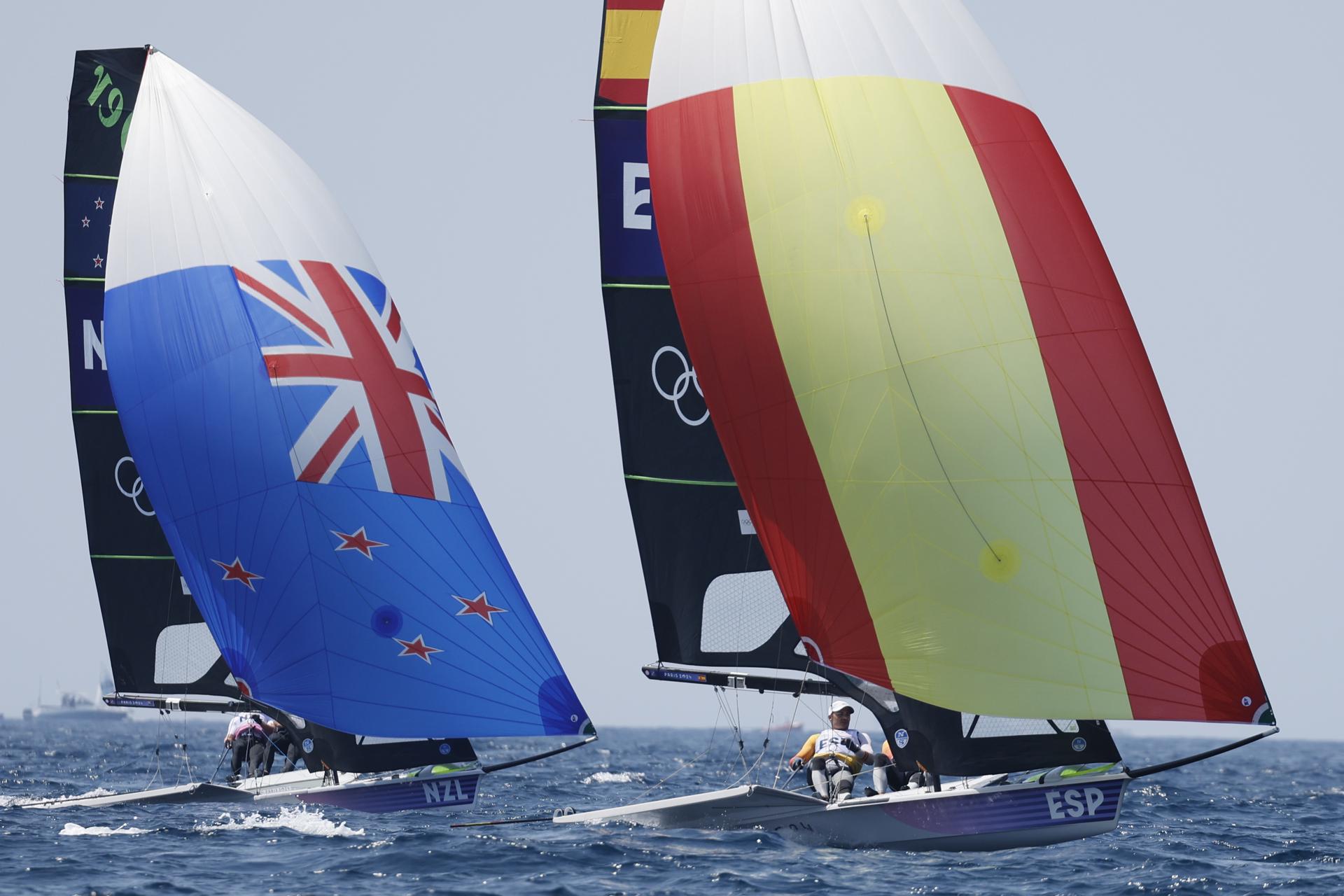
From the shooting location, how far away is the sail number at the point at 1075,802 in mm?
15531

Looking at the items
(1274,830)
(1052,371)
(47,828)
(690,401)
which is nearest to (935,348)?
(1052,371)

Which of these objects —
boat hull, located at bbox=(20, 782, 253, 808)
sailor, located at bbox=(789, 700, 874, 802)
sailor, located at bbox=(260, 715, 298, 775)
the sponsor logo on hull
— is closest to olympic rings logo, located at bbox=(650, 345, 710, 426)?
sailor, located at bbox=(789, 700, 874, 802)

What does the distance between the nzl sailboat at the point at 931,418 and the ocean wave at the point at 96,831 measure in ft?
19.8

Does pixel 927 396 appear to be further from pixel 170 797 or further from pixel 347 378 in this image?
pixel 170 797

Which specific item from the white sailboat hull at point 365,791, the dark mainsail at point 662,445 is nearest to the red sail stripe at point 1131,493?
the dark mainsail at point 662,445

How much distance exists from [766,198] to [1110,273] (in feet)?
10.6

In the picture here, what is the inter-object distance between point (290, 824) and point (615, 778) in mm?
15616

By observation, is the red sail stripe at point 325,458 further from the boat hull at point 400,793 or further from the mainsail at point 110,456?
the mainsail at point 110,456

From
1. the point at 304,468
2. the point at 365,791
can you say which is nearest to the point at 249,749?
the point at 365,791

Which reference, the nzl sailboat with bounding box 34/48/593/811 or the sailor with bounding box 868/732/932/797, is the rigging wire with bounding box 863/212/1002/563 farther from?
the nzl sailboat with bounding box 34/48/593/811

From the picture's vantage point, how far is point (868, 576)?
16172 millimetres

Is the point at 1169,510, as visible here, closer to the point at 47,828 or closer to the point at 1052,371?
the point at 1052,371

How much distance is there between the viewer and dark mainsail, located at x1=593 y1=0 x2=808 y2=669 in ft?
62.5

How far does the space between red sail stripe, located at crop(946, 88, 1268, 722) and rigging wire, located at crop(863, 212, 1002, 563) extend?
37.4 inches
